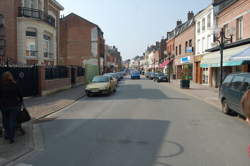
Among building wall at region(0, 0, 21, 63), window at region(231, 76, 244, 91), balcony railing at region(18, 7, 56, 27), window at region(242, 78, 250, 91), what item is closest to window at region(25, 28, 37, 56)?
building wall at region(0, 0, 21, 63)

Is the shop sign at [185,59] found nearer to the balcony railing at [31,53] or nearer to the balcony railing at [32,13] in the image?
the balcony railing at [32,13]

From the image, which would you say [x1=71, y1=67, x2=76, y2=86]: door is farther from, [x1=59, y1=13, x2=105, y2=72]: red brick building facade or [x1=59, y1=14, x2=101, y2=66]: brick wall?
[x1=59, y1=14, x2=101, y2=66]: brick wall

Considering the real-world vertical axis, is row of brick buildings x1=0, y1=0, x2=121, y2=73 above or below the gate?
above

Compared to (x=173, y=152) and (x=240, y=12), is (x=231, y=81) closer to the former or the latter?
(x=173, y=152)

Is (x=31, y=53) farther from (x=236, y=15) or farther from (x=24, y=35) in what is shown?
(x=236, y=15)

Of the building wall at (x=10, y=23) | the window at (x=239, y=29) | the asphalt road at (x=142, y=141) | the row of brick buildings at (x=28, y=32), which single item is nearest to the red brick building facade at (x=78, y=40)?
the row of brick buildings at (x=28, y=32)

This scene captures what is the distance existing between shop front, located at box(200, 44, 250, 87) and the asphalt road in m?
6.83

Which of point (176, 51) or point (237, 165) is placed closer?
point (237, 165)

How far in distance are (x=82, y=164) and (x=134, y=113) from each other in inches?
204

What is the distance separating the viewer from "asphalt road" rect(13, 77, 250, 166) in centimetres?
445

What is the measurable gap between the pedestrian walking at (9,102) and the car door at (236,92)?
711 centimetres

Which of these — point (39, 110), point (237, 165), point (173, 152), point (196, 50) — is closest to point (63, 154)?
point (173, 152)

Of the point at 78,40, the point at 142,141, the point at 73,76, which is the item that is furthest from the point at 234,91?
the point at 78,40

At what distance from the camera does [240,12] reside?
682 inches
